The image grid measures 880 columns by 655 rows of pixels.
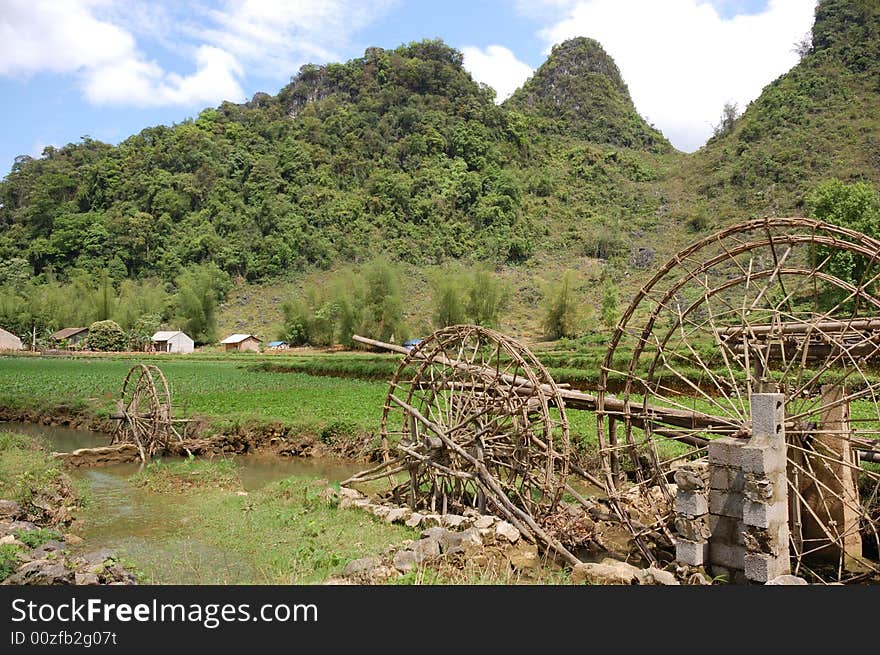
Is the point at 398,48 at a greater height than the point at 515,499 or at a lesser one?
greater

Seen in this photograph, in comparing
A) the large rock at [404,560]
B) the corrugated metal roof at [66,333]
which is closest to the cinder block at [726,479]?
the large rock at [404,560]

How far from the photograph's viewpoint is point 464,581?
25.8 ft

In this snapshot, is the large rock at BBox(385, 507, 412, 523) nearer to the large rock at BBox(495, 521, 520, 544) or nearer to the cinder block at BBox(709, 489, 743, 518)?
the large rock at BBox(495, 521, 520, 544)

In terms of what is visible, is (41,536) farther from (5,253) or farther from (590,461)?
(5,253)

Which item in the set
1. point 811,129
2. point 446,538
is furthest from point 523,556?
point 811,129

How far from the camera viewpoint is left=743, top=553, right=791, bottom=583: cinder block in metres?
8.09

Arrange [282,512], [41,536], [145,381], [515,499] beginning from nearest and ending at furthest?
1. [41,536]
2. [515,499]
3. [282,512]
4. [145,381]

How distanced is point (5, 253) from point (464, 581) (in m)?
99.9

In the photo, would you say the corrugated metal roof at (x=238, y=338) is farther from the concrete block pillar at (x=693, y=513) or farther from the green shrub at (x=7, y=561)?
the concrete block pillar at (x=693, y=513)

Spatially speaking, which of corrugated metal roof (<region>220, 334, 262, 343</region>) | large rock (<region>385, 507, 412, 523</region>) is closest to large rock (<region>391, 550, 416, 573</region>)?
large rock (<region>385, 507, 412, 523</region>)

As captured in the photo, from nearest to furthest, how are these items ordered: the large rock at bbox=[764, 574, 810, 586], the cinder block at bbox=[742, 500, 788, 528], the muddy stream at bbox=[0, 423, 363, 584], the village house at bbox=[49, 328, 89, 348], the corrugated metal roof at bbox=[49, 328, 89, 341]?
the large rock at bbox=[764, 574, 810, 586], the cinder block at bbox=[742, 500, 788, 528], the muddy stream at bbox=[0, 423, 363, 584], the village house at bbox=[49, 328, 89, 348], the corrugated metal roof at bbox=[49, 328, 89, 341]

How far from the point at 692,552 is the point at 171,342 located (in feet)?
201

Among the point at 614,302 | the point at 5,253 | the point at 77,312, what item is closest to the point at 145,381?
the point at 614,302

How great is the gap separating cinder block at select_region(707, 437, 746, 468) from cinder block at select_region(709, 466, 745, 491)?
68mm
